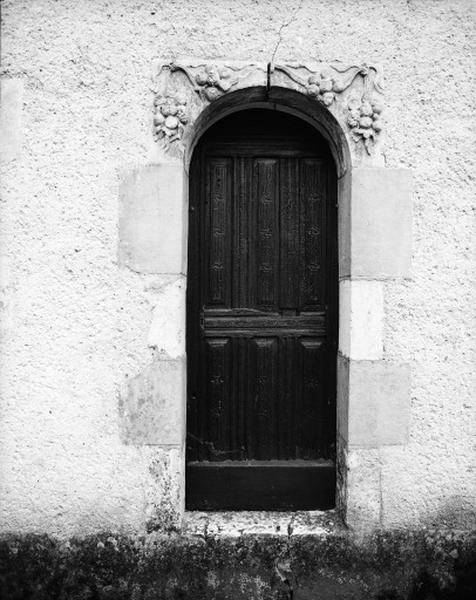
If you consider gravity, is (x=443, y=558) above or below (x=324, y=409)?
below

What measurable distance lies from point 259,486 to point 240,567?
0.44 meters

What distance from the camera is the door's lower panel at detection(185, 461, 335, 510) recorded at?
3045mm

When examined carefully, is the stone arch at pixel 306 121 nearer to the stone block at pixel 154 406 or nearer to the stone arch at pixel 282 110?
the stone arch at pixel 282 110

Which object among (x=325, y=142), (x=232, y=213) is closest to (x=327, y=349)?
(x=232, y=213)

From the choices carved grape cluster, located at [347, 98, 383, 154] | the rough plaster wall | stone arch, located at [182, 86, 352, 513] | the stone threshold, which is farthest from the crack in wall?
the stone threshold

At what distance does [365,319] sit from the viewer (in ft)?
9.27

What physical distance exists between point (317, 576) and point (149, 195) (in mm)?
2177

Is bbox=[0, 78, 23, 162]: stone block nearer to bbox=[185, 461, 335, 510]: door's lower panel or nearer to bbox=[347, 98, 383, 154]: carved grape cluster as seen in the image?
bbox=[347, 98, 383, 154]: carved grape cluster

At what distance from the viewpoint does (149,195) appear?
2.79 m

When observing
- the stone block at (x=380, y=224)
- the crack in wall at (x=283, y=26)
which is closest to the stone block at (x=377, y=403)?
the stone block at (x=380, y=224)

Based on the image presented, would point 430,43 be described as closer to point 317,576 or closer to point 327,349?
point 327,349

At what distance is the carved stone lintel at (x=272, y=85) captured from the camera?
109 inches

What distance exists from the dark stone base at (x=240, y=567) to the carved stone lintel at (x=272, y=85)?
2086 millimetres

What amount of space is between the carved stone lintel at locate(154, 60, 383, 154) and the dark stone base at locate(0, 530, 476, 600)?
2086 millimetres
